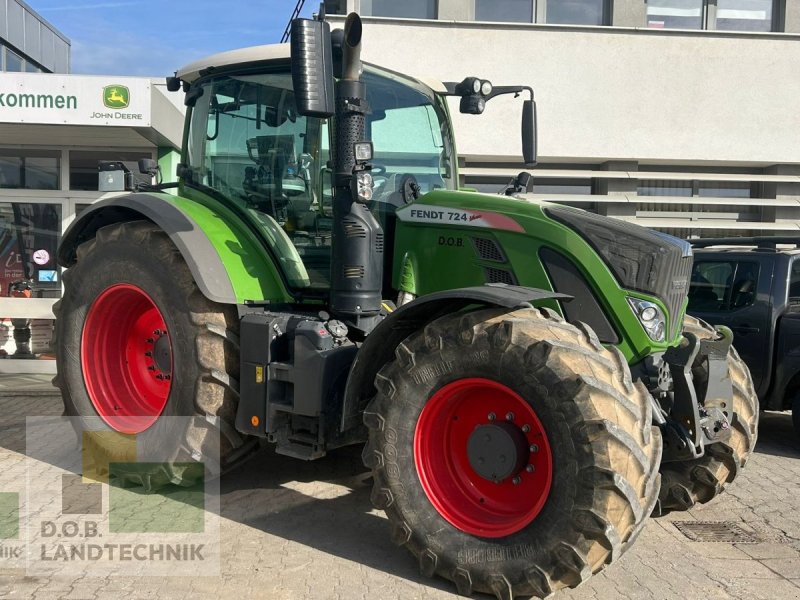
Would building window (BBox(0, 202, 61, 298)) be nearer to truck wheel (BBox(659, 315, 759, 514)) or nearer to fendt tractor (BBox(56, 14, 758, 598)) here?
fendt tractor (BBox(56, 14, 758, 598))

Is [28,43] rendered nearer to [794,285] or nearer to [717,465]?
[794,285]

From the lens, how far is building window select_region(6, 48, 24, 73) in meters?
21.8

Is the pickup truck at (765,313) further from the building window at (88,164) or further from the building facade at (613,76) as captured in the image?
the building window at (88,164)

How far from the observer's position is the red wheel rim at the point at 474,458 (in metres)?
3.65

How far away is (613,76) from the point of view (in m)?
11.8

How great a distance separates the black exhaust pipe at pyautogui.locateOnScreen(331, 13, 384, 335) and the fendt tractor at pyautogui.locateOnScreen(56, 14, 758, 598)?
13 millimetres

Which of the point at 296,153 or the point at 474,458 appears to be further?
the point at 296,153

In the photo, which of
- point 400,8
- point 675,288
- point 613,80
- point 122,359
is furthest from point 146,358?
point 613,80

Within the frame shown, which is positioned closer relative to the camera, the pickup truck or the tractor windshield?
the tractor windshield

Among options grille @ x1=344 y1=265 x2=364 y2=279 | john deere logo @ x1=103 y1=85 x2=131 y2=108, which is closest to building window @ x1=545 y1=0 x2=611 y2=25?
john deere logo @ x1=103 y1=85 x2=131 y2=108

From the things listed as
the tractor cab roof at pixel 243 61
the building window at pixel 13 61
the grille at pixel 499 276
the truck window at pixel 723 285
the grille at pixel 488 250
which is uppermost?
the building window at pixel 13 61

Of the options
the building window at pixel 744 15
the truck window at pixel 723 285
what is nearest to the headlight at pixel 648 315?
the truck window at pixel 723 285

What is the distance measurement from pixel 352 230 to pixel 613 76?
8.67 m

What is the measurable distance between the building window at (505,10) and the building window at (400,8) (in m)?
0.75
